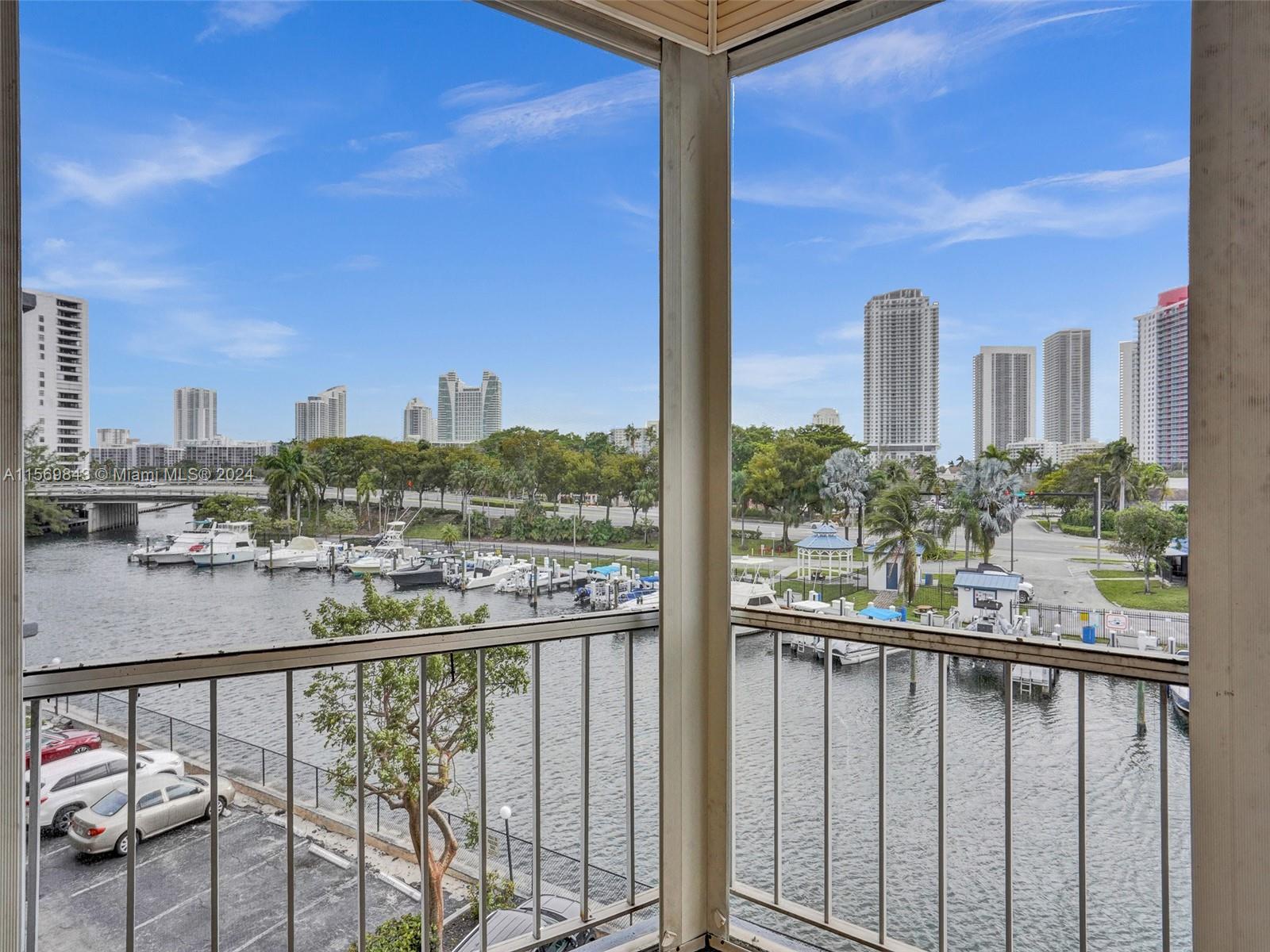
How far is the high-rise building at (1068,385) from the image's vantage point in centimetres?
185

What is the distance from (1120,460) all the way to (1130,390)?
0.16 m

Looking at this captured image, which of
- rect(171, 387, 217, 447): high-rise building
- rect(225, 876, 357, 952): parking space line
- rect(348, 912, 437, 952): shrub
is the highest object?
rect(171, 387, 217, 447): high-rise building

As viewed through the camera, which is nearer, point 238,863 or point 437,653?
point 238,863

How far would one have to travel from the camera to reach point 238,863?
176 cm

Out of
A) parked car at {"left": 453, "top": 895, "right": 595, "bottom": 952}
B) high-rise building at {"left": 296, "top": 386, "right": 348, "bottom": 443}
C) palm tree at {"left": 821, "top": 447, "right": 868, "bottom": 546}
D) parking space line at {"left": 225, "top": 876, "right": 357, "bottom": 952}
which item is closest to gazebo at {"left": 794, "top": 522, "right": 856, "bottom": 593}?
palm tree at {"left": 821, "top": 447, "right": 868, "bottom": 546}

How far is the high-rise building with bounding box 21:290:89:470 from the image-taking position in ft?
4.89

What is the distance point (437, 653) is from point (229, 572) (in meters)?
0.54

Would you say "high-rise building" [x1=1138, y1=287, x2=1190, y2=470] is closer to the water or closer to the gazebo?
the water

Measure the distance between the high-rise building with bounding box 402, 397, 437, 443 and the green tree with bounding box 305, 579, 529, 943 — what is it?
1.34 feet

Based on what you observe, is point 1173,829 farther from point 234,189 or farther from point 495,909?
point 234,189

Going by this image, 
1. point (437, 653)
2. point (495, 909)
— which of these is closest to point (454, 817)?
point (495, 909)

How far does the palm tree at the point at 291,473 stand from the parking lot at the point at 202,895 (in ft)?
2.44

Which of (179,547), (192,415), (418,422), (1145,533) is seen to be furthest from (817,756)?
(192,415)

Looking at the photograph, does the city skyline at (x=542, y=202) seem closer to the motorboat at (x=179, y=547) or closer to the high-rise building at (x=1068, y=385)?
the high-rise building at (x=1068, y=385)
